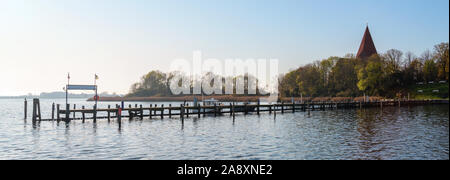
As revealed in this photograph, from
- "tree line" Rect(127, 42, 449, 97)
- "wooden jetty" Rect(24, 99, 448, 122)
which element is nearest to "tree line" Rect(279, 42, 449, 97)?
"tree line" Rect(127, 42, 449, 97)

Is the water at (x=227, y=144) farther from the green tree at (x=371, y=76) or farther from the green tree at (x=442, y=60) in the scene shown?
the green tree at (x=442, y=60)

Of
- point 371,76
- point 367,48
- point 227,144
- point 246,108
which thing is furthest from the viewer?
point 367,48

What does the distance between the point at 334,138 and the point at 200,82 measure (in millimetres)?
125272

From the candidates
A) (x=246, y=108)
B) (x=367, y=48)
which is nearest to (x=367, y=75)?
(x=367, y=48)

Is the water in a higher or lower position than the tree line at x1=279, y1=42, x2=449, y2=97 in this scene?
lower

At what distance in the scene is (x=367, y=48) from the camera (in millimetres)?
153625

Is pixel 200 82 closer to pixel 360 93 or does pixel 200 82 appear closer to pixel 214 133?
pixel 360 93

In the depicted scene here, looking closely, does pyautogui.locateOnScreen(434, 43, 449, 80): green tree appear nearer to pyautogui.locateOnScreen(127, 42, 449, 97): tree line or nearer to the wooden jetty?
pyautogui.locateOnScreen(127, 42, 449, 97): tree line

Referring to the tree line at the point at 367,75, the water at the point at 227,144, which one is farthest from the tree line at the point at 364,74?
the water at the point at 227,144

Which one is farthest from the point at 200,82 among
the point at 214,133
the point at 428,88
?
the point at 214,133

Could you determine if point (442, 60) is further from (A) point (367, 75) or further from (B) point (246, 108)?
(B) point (246, 108)

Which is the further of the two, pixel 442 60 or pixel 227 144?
pixel 442 60

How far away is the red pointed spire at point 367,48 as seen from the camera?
15188cm

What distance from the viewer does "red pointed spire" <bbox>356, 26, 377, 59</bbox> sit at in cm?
15188
